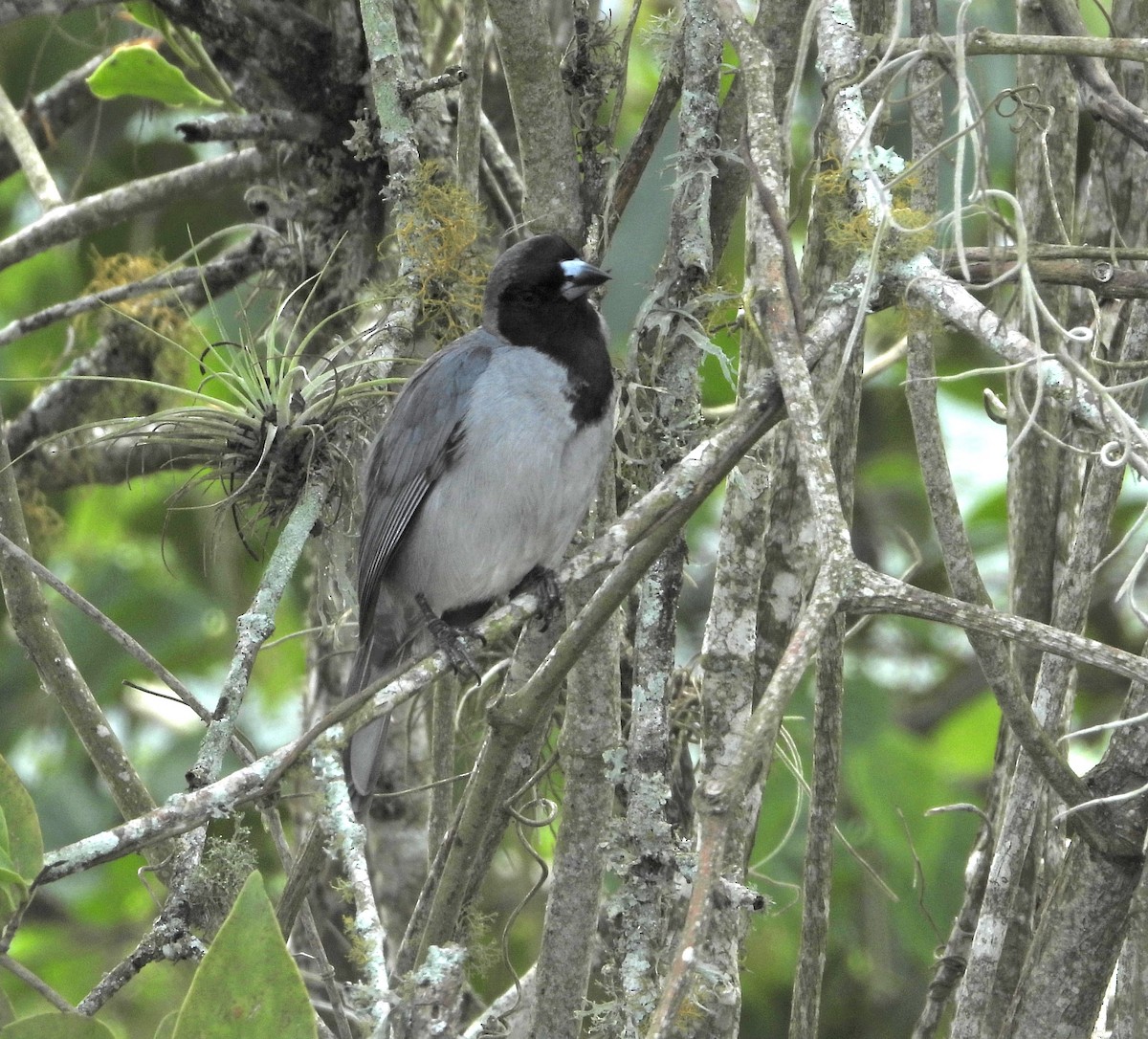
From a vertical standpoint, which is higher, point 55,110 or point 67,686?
point 55,110

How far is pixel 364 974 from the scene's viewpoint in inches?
71.7

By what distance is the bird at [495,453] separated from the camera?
349 centimetres

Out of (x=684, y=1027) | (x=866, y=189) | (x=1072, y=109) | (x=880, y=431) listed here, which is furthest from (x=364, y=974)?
(x=880, y=431)

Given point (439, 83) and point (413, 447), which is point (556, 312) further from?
point (439, 83)

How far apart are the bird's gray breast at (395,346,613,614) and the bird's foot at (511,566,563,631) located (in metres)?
0.06

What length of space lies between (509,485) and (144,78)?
1.86 meters

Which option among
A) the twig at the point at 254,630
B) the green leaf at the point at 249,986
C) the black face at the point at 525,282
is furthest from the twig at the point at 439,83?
the green leaf at the point at 249,986

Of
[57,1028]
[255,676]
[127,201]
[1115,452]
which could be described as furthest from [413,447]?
[255,676]

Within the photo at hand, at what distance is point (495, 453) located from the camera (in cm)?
362

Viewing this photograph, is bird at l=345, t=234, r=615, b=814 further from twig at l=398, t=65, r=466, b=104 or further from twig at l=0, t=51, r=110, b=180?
twig at l=0, t=51, r=110, b=180

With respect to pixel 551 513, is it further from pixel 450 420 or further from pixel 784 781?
pixel 784 781

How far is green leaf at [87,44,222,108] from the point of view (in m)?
4.24

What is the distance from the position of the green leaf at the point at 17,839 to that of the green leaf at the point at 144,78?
290 centimetres

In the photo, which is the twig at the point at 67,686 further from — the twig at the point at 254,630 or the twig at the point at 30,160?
the twig at the point at 30,160
